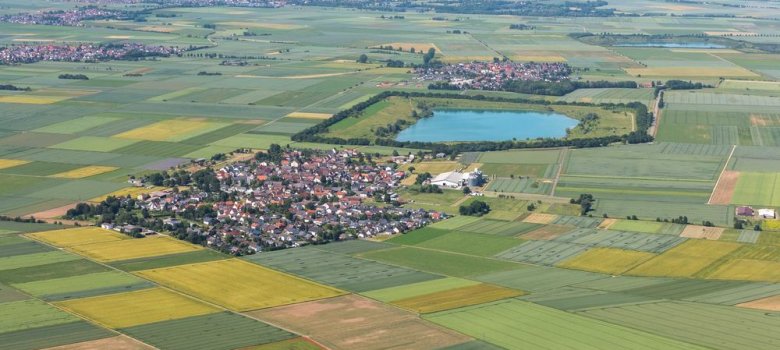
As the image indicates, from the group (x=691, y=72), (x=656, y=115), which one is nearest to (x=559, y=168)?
(x=656, y=115)

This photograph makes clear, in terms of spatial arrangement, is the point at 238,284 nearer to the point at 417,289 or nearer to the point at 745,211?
the point at 417,289

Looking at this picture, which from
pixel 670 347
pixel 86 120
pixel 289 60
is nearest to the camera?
pixel 670 347

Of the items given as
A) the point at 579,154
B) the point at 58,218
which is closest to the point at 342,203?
the point at 58,218

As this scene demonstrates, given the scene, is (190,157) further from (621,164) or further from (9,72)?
(9,72)

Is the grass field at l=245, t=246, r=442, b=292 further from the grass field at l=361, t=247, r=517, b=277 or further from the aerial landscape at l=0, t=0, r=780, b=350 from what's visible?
the grass field at l=361, t=247, r=517, b=277

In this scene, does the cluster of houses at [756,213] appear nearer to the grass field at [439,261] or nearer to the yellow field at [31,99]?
the grass field at [439,261]
